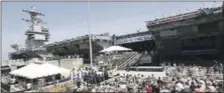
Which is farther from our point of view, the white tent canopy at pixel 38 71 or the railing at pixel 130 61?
the railing at pixel 130 61

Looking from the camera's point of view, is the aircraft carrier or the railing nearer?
the aircraft carrier

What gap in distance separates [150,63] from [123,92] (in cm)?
2336

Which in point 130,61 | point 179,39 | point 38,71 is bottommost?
point 38,71

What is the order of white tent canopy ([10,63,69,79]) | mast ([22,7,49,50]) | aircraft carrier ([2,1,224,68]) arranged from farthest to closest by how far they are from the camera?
mast ([22,7,49,50]), aircraft carrier ([2,1,224,68]), white tent canopy ([10,63,69,79])

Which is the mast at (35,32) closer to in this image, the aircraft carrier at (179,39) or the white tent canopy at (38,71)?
the aircraft carrier at (179,39)

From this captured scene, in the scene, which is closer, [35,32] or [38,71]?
[38,71]

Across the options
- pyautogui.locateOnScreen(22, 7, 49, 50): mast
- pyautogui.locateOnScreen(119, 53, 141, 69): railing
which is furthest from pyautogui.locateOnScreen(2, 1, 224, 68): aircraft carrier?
pyautogui.locateOnScreen(22, 7, 49, 50): mast

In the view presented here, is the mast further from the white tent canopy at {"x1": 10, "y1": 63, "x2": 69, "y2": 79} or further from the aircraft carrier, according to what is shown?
the white tent canopy at {"x1": 10, "y1": 63, "x2": 69, "y2": 79}

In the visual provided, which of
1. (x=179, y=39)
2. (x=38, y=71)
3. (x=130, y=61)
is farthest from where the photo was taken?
(x=179, y=39)

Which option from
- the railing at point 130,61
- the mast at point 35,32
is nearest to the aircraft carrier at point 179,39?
the railing at point 130,61

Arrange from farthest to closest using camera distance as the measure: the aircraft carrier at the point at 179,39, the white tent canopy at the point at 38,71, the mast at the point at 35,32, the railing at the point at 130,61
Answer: the mast at the point at 35,32
the railing at the point at 130,61
the aircraft carrier at the point at 179,39
the white tent canopy at the point at 38,71

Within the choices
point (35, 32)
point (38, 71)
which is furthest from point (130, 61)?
point (35, 32)

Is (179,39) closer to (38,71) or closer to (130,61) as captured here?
(130,61)

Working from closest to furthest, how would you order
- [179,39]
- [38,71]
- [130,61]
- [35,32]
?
[38,71] < [130,61] < [179,39] < [35,32]
